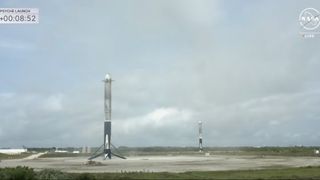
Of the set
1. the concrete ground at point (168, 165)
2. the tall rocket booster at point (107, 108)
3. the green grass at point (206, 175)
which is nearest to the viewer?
the green grass at point (206, 175)

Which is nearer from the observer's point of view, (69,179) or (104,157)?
(69,179)

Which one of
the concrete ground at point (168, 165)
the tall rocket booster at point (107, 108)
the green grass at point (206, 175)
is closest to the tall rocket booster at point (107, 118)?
the tall rocket booster at point (107, 108)

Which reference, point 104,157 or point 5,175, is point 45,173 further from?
point 104,157

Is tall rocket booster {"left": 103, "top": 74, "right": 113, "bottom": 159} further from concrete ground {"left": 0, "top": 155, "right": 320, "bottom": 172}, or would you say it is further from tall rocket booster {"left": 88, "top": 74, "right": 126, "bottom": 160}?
concrete ground {"left": 0, "top": 155, "right": 320, "bottom": 172}

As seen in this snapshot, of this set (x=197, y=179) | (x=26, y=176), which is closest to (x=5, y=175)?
(x=26, y=176)

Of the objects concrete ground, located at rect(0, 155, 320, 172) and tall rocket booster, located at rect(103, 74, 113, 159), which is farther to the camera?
tall rocket booster, located at rect(103, 74, 113, 159)

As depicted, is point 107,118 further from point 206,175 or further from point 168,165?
point 206,175

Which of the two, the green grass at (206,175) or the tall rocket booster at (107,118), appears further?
the tall rocket booster at (107,118)

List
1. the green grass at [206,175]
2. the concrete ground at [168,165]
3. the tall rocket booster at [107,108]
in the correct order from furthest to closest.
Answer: the tall rocket booster at [107,108]
the concrete ground at [168,165]
the green grass at [206,175]

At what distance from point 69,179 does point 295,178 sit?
21.2 meters

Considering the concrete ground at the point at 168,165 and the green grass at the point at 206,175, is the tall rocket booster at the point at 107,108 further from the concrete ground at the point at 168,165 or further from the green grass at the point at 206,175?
the green grass at the point at 206,175

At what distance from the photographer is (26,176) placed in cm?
4447

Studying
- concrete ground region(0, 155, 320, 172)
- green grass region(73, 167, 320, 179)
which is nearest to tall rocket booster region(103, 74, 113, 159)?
concrete ground region(0, 155, 320, 172)

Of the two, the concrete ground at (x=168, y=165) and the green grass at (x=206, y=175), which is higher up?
the concrete ground at (x=168, y=165)
